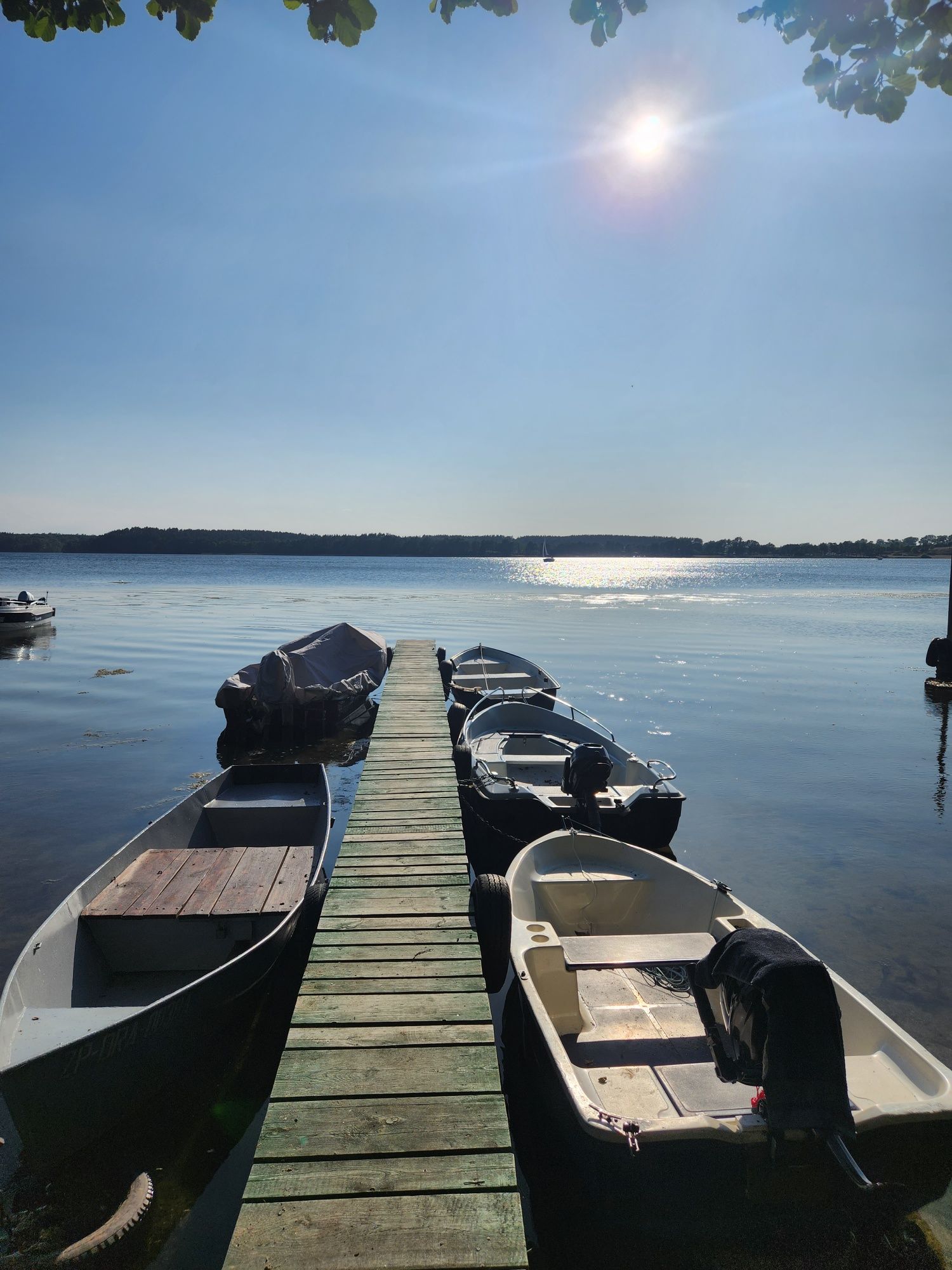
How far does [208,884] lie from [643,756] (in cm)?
1253

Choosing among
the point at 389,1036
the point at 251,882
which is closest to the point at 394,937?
the point at 389,1036

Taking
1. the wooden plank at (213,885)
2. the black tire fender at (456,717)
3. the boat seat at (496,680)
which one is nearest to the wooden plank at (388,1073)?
the wooden plank at (213,885)

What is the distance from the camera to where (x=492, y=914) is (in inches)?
268

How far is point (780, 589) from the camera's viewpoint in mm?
90312

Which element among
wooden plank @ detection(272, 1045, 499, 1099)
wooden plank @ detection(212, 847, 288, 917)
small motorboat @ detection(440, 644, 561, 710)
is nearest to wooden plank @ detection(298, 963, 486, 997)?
wooden plank @ detection(272, 1045, 499, 1099)

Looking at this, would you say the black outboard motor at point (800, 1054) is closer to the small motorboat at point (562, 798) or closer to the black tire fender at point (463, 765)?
the small motorboat at point (562, 798)

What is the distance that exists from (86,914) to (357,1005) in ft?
9.93

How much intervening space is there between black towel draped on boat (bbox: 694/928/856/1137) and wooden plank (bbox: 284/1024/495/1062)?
188cm

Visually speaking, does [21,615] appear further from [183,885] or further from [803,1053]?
[803,1053]

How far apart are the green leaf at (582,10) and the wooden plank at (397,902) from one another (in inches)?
263

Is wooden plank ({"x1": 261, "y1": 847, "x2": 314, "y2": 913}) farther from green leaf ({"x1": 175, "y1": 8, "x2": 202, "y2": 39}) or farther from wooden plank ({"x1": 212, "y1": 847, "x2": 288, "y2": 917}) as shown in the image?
green leaf ({"x1": 175, "y1": 8, "x2": 202, "y2": 39})

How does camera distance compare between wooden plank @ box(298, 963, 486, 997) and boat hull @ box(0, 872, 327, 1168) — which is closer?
boat hull @ box(0, 872, 327, 1168)

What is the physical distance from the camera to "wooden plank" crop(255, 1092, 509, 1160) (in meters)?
4.00

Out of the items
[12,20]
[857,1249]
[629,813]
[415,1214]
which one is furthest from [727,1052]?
[12,20]
